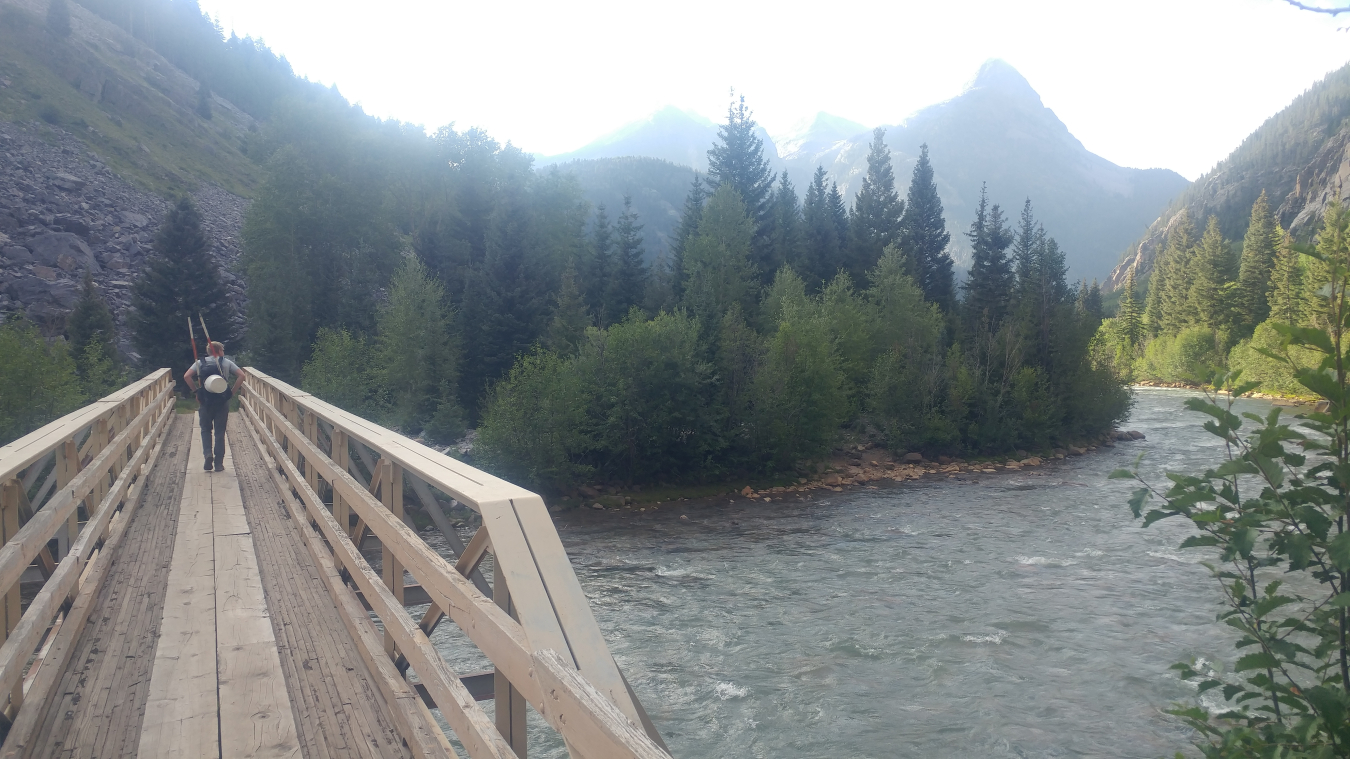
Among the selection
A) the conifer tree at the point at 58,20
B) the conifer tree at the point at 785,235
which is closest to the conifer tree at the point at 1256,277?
the conifer tree at the point at 785,235

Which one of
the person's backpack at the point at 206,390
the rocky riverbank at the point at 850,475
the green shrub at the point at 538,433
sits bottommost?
the rocky riverbank at the point at 850,475

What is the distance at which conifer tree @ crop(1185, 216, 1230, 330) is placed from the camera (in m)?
78.9

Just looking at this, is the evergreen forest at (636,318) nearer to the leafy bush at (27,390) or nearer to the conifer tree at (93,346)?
the conifer tree at (93,346)

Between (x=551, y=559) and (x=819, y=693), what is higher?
(x=551, y=559)

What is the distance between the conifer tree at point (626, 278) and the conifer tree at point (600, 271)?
333mm

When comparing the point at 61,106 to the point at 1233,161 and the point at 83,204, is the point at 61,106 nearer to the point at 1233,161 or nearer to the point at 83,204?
the point at 83,204

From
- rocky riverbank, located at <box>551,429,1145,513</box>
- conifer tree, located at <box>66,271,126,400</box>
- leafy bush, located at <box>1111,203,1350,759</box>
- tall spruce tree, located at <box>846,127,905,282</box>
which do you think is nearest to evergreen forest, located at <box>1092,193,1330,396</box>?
tall spruce tree, located at <box>846,127,905,282</box>

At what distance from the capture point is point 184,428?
58.0ft

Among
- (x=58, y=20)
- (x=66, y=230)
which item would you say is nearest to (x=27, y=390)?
(x=66, y=230)

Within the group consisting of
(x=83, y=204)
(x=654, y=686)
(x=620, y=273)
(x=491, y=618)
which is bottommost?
(x=654, y=686)

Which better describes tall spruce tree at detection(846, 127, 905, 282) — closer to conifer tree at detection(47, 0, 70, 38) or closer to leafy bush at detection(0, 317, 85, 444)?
leafy bush at detection(0, 317, 85, 444)

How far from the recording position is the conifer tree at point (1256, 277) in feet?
241

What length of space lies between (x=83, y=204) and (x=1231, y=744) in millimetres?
80498

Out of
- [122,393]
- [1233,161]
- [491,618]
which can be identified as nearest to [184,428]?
[122,393]
